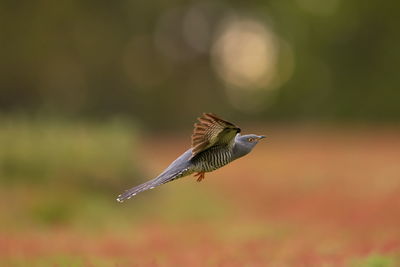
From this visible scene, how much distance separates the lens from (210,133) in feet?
22.8

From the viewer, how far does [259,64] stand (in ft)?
131

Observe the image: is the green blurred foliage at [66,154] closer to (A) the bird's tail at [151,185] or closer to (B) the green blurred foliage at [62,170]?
(B) the green blurred foliage at [62,170]

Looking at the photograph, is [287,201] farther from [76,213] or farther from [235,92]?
[235,92]

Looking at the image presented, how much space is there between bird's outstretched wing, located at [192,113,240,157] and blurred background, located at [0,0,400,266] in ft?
4.86

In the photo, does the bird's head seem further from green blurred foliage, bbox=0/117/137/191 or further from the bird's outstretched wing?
green blurred foliage, bbox=0/117/137/191

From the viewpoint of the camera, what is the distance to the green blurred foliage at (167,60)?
36594 millimetres

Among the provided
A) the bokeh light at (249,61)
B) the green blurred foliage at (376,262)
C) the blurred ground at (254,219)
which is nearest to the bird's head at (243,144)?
the blurred ground at (254,219)

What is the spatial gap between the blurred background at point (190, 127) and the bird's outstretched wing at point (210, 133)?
148 cm

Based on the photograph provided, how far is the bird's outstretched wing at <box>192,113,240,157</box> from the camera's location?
680 cm

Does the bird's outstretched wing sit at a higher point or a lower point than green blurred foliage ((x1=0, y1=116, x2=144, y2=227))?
lower

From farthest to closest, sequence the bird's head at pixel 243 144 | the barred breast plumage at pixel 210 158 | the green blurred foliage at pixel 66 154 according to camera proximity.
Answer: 1. the green blurred foliage at pixel 66 154
2. the bird's head at pixel 243 144
3. the barred breast plumage at pixel 210 158

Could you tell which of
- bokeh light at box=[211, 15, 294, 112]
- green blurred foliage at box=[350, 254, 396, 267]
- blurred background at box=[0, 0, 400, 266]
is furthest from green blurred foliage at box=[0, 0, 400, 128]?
green blurred foliage at box=[350, 254, 396, 267]

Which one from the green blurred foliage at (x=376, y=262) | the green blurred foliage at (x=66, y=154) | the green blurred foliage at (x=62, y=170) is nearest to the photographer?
the green blurred foliage at (x=376, y=262)

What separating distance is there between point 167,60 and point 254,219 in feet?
88.8
